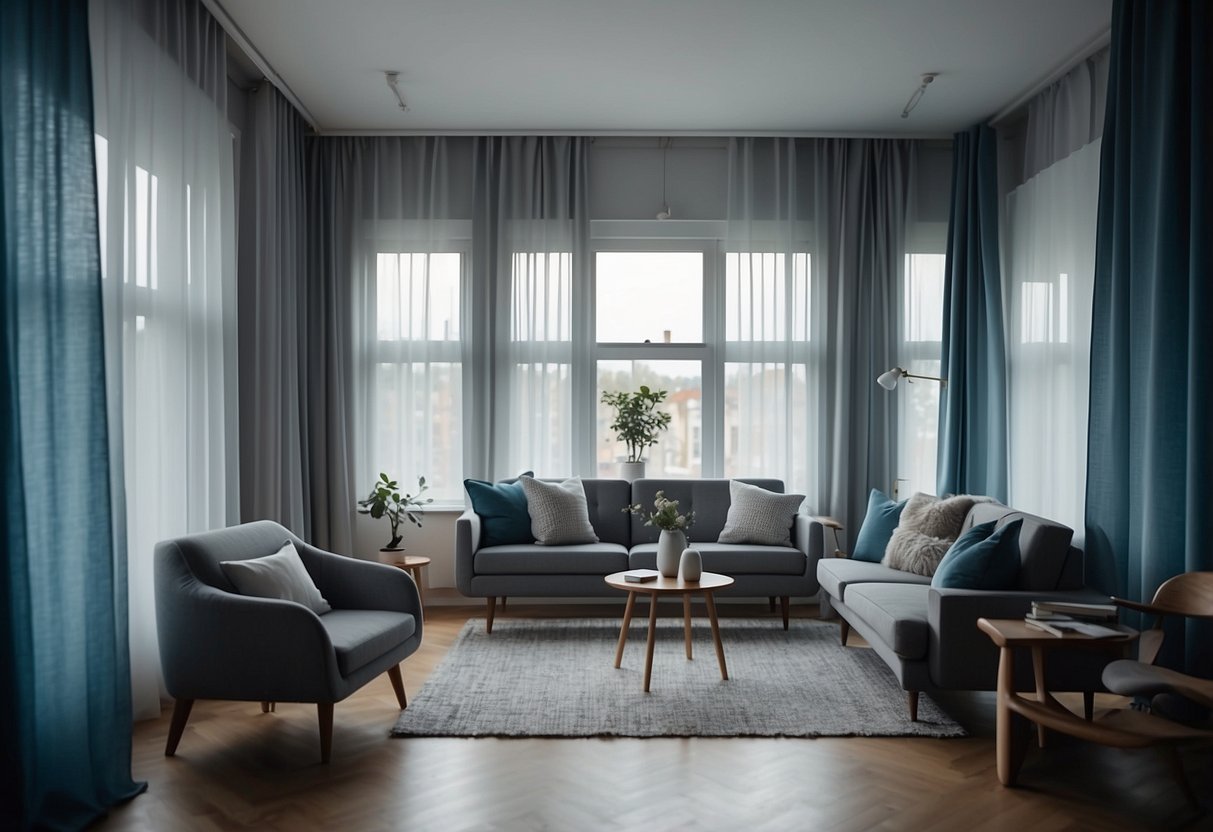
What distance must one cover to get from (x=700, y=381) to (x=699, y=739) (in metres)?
3.15

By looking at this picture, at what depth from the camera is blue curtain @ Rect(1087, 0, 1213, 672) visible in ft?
11.0

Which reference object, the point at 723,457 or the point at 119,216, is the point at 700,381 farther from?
the point at 119,216

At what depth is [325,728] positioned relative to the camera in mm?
3219

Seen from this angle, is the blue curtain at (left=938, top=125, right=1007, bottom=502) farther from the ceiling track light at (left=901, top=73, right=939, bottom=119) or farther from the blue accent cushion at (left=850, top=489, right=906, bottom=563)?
the blue accent cushion at (left=850, top=489, right=906, bottom=563)

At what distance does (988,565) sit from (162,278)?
3.74 m

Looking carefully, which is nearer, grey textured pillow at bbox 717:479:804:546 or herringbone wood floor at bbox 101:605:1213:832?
herringbone wood floor at bbox 101:605:1213:832

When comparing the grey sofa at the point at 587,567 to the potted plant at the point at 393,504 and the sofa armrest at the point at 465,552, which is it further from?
the potted plant at the point at 393,504

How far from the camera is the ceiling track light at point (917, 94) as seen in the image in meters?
4.91

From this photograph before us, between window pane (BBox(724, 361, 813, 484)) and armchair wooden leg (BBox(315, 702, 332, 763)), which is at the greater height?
window pane (BBox(724, 361, 813, 484))

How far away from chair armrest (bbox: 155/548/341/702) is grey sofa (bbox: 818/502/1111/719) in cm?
226

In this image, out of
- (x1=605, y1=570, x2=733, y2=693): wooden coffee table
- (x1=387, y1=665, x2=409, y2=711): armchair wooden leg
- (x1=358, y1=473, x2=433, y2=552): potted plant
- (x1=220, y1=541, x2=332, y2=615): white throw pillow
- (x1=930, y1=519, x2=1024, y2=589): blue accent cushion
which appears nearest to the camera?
(x1=220, y1=541, x2=332, y2=615): white throw pillow

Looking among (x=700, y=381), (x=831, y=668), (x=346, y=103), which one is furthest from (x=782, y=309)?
(x=346, y=103)

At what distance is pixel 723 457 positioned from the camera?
20.1 ft

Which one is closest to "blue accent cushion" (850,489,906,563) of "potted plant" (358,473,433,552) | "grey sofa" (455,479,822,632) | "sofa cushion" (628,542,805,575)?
"grey sofa" (455,479,822,632)
